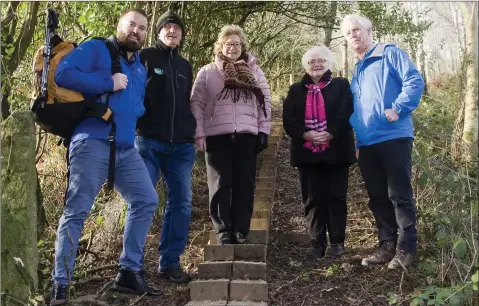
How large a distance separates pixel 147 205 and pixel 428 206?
274cm

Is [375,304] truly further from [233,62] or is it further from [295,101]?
[233,62]

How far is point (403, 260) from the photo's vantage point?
439 cm

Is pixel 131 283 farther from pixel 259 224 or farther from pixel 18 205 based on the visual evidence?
pixel 259 224

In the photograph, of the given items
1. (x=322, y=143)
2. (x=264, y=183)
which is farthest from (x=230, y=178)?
(x=264, y=183)

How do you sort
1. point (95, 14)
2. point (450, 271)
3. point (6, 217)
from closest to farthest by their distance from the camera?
1. point (6, 217)
2. point (450, 271)
3. point (95, 14)

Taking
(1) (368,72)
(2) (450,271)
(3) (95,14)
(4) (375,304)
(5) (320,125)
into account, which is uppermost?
(3) (95,14)

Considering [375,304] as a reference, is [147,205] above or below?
above

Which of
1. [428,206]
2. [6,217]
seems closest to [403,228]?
[428,206]

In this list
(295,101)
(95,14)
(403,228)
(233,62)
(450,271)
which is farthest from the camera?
(95,14)

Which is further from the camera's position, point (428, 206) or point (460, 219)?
point (428, 206)

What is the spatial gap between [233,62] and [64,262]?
2167mm

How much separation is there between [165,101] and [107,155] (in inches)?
31.1

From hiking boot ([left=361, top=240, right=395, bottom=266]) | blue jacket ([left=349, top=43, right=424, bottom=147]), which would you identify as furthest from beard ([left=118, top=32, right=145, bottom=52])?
hiking boot ([left=361, top=240, right=395, bottom=266])

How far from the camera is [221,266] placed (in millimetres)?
4305
